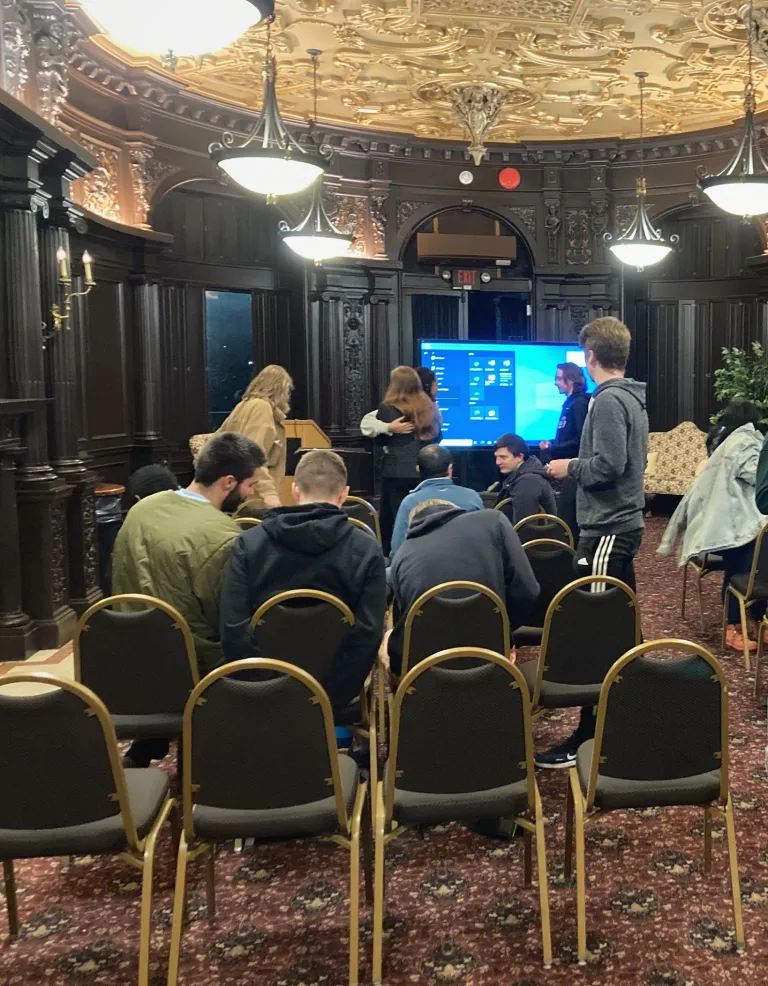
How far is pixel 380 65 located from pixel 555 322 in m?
3.69

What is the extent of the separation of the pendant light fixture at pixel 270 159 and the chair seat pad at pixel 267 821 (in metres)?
3.67

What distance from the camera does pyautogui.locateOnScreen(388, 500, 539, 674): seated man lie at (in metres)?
3.16

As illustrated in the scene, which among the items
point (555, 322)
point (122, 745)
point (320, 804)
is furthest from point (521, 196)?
point (320, 804)

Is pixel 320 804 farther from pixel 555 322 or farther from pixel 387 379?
pixel 555 322

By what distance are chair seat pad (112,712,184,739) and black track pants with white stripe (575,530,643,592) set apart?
1759mm

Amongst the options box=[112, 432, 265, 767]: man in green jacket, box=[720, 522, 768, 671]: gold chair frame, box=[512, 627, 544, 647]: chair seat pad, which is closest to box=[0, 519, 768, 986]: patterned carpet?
box=[112, 432, 265, 767]: man in green jacket

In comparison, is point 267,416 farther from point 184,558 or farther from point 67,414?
point 184,558

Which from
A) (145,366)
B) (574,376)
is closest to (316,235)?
(145,366)

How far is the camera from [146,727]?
9.23 ft

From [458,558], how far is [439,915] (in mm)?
1163

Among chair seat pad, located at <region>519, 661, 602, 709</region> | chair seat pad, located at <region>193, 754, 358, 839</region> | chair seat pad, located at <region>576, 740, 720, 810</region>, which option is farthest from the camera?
chair seat pad, located at <region>519, 661, 602, 709</region>

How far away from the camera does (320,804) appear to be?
218 centimetres

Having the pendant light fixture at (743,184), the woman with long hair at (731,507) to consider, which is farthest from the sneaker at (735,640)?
the pendant light fixture at (743,184)

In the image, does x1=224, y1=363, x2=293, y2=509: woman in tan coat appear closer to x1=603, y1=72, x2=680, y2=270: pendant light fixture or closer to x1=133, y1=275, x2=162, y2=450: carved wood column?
x1=133, y1=275, x2=162, y2=450: carved wood column
